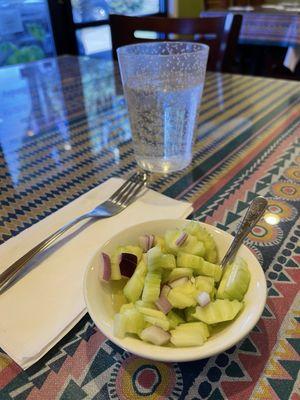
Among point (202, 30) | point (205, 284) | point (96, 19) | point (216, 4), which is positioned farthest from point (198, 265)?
point (216, 4)

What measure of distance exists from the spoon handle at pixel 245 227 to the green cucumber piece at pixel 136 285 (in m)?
0.08

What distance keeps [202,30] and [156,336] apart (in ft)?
3.80

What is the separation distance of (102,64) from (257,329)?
120cm

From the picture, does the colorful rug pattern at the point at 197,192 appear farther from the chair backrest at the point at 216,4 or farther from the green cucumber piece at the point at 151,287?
the chair backrest at the point at 216,4

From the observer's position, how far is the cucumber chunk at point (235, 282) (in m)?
0.31

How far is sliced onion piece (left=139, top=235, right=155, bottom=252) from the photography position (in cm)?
37

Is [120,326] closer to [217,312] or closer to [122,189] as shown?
[217,312]

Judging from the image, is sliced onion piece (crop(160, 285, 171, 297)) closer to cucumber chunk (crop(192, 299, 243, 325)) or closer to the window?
cucumber chunk (crop(192, 299, 243, 325))

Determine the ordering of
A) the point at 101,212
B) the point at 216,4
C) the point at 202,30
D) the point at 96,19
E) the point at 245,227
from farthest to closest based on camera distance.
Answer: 1. the point at 216,4
2. the point at 96,19
3. the point at 202,30
4. the point at 101,212
5. the point at 245,227

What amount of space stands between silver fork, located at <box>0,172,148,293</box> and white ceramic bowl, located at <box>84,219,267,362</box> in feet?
0.33

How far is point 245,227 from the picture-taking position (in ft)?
1.27

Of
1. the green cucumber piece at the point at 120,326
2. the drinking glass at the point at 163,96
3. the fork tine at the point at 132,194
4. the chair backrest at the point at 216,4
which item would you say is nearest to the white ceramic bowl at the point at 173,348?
the green cucumber piece at the point at 120,326

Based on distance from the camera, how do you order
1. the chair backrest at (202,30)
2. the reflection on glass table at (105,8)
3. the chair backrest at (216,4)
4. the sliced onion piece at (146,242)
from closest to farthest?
the sliced onion piece at (146,242)
the chair backrest at (202,30)
the reflection on glass table at (105,8)
the chair backrest at (216,4)

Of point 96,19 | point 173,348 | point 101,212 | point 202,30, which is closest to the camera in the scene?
point 173,348
